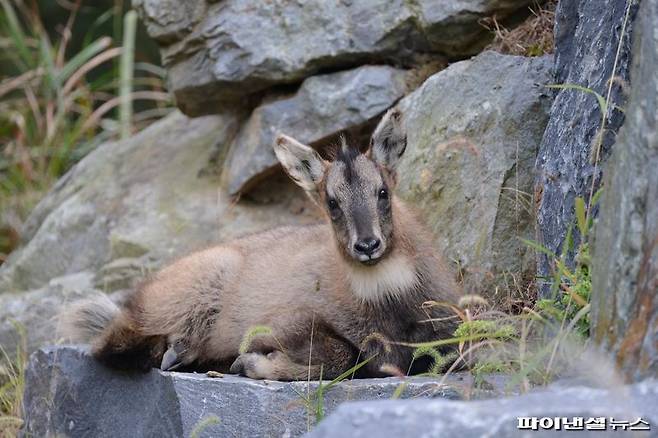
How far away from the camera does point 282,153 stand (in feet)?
A: 24.3

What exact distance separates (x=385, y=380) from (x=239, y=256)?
2187mm

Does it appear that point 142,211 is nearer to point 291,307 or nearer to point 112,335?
point 112,335

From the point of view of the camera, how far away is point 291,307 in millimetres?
7156

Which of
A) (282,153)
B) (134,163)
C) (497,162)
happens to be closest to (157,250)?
(134,163)

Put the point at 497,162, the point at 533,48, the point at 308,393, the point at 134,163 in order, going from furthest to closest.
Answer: the point at 134,163 → the point at 533,48 → the point at 497,162 → the point at 308,393

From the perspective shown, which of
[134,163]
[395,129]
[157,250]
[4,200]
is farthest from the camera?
[4,200]

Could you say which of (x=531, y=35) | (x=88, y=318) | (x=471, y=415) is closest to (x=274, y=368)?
(x=88, y=318)

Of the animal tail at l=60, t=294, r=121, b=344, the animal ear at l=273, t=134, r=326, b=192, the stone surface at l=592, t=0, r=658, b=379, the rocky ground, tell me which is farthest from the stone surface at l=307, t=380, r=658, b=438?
the animal tail at l=60, t=294, r=121, b=344

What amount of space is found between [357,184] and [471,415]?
3136 millimetres

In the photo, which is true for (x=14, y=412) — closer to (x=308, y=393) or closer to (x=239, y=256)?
(x=239, y=256)

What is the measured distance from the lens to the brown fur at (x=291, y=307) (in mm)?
6742

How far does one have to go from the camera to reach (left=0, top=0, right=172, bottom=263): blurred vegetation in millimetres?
14133

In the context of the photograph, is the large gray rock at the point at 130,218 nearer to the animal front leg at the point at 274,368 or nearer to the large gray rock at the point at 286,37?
the large gray rock at the point at 286,37

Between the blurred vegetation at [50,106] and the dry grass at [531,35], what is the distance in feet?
21.8
